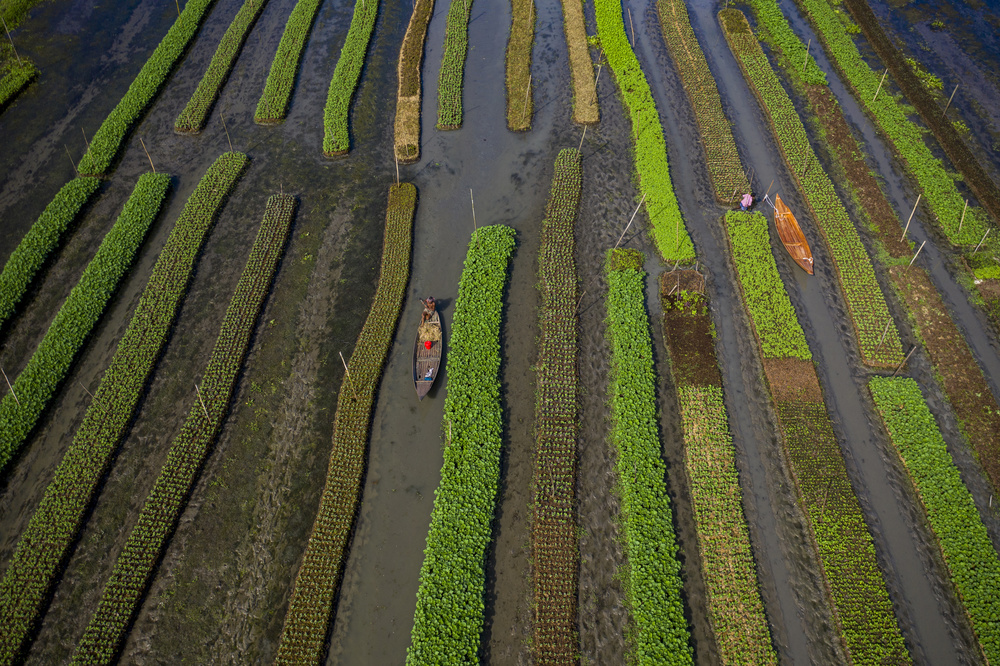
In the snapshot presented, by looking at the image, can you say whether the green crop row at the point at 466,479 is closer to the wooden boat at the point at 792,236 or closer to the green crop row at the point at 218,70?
the wooden boat at the point at 792,236

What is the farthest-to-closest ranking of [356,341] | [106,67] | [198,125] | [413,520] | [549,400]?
[106,67]
[198,125]
[356,341]
[549,400]
[413,520]

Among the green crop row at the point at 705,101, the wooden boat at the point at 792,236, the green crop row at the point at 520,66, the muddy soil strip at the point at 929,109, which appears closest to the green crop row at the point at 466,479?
the green crop row at the point at 520,66

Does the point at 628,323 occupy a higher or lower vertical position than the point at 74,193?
→ lower

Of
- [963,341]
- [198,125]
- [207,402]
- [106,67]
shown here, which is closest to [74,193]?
[198,125]

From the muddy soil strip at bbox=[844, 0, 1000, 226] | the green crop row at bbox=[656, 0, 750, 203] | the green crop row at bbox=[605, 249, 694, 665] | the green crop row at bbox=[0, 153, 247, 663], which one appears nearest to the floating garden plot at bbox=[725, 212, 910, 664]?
the green crop row at bbox=[656, 0, 750, 203]

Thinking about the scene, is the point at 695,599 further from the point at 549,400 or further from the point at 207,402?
the point at 207,402

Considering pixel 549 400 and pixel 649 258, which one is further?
pixel 649 258
